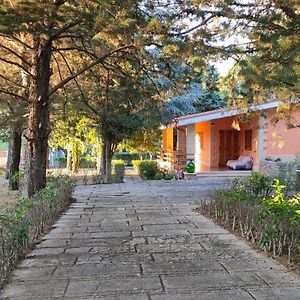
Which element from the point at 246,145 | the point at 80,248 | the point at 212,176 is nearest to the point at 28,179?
the point at 80,248

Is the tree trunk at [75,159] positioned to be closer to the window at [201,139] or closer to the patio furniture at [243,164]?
the window at [201,139]

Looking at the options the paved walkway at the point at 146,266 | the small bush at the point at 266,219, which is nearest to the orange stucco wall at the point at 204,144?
the small bush at the point at 266,219

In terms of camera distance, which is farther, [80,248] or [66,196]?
[66,196]

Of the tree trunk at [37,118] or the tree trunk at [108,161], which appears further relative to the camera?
the tree trunk at [108,161]

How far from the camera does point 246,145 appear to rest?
926 inches

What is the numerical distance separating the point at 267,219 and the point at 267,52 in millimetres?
2790

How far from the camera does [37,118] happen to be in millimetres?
9828

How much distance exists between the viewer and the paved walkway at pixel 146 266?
12.8ft

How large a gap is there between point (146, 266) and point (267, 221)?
172cm

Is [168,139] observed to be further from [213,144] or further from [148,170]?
[148,170]

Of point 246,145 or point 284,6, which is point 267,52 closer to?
point 284,6

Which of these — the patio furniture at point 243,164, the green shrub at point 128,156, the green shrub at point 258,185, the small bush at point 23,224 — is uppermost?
the green shrub at point 128,156

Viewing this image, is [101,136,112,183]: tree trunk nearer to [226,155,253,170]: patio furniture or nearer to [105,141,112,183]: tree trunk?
[105,141,112,183]: tree trunk

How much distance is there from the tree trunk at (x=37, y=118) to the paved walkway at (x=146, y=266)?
2.47 m
